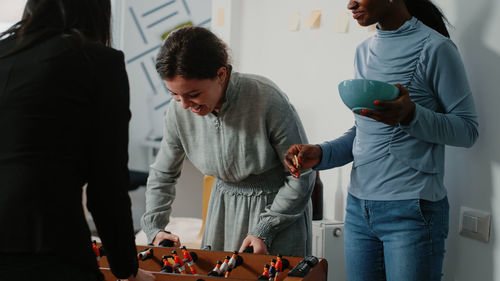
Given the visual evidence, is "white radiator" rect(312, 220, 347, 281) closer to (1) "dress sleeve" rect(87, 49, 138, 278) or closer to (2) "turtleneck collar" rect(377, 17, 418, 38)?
(2) "turtleneck collar" rect(377, 17, 418, 38)

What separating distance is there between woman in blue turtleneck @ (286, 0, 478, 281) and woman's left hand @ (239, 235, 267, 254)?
0.75 ft

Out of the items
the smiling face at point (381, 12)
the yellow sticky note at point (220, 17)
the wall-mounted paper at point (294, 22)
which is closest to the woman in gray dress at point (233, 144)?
the smiling face at point (381, 12)

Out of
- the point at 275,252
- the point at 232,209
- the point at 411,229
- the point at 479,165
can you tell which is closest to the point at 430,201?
the point at 411,229

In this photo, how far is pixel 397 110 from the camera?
1273 mm

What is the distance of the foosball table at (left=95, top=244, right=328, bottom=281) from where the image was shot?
4.08 feet

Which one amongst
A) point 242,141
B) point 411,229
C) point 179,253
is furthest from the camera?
point 242,141

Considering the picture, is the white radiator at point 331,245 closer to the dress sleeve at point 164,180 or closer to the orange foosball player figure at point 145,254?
the dress sleeve at point 164,180

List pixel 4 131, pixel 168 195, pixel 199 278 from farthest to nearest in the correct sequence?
pixel 168 195 < pixel 199 278 < pixel 4 131

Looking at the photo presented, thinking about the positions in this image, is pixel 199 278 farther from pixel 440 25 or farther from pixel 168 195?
pixel 440 25

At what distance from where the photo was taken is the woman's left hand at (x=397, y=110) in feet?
4.17

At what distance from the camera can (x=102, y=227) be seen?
0.97 metres

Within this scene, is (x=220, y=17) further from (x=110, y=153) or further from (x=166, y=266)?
(x=110, y=153)

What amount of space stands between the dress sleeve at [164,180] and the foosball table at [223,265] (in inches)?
7.6

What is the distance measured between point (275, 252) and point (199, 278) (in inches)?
18.5
